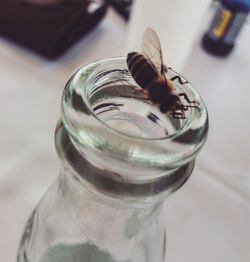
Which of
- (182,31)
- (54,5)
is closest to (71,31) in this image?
(54,5)

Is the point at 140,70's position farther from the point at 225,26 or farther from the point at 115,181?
the point at 225,26

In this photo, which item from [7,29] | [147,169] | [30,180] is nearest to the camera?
[147,169]

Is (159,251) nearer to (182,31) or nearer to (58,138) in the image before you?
(58,138)

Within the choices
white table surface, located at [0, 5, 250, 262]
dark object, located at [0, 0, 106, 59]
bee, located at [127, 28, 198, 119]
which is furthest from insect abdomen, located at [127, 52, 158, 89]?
dark object, located at [0, 0, 106, 59]

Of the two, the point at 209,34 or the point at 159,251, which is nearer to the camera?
the point at 159,251

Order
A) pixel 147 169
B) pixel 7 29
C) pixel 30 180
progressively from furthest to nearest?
pixel 7 29
pixel 30 180
pixel 147 169

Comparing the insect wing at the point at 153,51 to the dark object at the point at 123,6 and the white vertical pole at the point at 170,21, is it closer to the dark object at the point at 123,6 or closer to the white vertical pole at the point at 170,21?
the white vertical pole at the point at 170,21

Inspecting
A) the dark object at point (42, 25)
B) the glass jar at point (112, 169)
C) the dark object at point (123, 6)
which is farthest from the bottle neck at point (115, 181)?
the dark object at point (123, 6)
